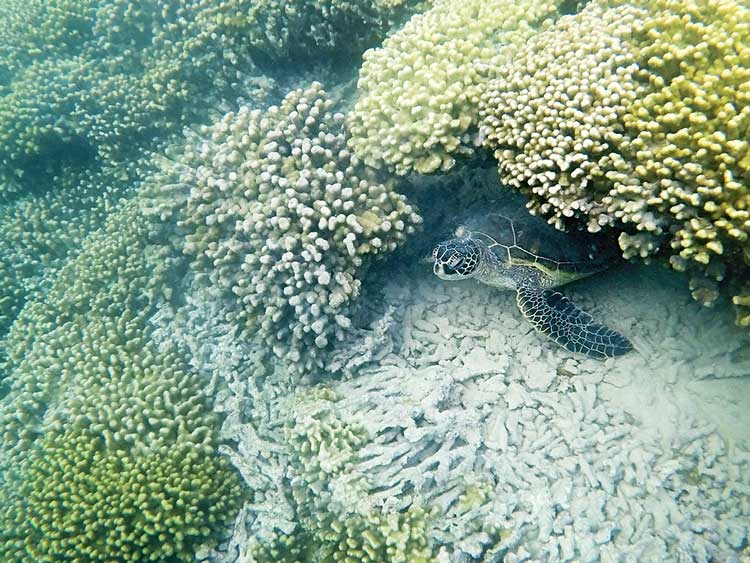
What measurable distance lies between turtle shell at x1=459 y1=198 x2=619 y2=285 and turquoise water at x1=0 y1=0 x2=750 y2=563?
20mm

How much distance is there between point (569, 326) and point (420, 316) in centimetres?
111

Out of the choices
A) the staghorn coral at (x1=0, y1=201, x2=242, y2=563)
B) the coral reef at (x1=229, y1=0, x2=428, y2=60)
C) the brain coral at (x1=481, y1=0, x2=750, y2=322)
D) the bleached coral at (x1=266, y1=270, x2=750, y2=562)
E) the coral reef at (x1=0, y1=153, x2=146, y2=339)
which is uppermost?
the coral reef at (x1=229, y1=0, x2=428, y2=60)

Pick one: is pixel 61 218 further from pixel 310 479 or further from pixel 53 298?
pixel 310 479

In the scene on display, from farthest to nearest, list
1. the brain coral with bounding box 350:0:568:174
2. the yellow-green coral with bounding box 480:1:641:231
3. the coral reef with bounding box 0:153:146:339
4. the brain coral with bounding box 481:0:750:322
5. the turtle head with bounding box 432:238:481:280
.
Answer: the coral reef with bounding box 0:153:146:339 → the turtle head with bounding box 432:238:481:280 → the brain coral with bounding box 350:0:568:174 → the yellow-green coral with bounding box 480:1:641:231 → the brain coral with bounding box 481:0:750:322

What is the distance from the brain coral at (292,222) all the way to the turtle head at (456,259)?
1.01ft

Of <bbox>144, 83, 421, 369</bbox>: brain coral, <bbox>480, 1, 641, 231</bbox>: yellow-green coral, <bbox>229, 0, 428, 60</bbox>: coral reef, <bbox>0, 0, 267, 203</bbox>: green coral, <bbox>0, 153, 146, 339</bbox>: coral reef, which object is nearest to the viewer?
<bbox>480, 1, 641, 231</bbox>: yellow-green coral

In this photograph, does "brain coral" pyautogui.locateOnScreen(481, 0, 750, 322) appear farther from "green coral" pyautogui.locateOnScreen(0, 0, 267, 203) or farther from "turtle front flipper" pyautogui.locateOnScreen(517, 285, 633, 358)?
"green coral" pyautogui.locateOnScreen(0, 0, 267, 203)

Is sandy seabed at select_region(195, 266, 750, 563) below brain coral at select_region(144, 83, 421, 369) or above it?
below

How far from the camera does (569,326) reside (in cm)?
316

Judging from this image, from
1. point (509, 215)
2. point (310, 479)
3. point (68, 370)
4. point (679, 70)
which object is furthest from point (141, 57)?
point (679, 70)

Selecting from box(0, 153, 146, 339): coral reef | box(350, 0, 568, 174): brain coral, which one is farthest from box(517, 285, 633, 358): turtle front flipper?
box(0, 153, 146, 339): coral reef

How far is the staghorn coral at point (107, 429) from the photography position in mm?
2824

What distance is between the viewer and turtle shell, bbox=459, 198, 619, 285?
3305mm

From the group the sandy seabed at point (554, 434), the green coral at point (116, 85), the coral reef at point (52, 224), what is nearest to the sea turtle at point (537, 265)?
the sandy seabed at point (554, 434)
